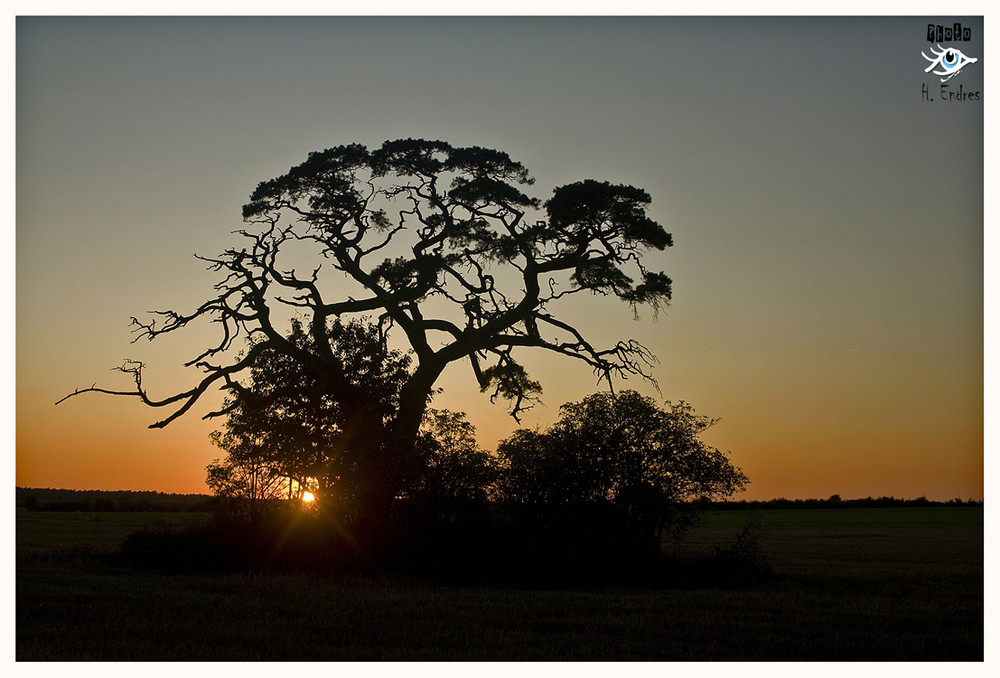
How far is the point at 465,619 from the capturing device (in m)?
16.3

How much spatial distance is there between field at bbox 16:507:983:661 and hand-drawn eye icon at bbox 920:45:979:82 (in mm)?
9848

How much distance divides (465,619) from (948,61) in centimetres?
1330

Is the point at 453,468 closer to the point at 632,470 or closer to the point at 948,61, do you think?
the point at 632,470

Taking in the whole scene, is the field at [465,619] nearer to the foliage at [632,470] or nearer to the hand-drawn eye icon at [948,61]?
the foliage at [632,470]

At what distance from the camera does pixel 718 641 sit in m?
14.4

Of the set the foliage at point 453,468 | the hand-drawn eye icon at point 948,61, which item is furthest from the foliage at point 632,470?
the hand-drawn eye icon at point 948,61

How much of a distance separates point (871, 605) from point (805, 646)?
19.1 feet

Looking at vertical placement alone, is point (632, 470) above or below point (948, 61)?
below

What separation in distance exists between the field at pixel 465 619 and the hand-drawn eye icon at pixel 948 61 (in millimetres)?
9848

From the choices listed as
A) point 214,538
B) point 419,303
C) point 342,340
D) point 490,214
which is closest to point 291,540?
point 214,538

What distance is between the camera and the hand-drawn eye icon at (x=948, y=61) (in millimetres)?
16516

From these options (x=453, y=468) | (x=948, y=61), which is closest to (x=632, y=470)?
(x=453, y=468)

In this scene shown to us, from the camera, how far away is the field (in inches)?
533

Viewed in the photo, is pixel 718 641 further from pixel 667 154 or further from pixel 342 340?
pixel 342 340
